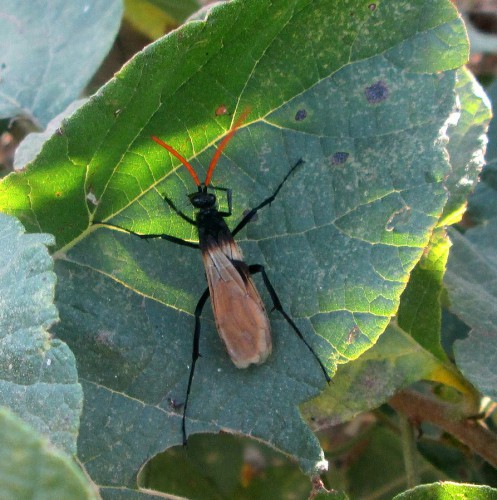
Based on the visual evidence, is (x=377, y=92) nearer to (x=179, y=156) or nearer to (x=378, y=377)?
(x=179, y=156)

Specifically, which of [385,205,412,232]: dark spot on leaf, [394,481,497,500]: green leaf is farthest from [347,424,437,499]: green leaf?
[385,205,412,232]: dark spot on leaf

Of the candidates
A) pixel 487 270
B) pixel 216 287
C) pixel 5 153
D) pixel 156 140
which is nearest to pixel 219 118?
pixel 156 140

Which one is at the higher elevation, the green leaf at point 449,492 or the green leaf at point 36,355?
the green leaf at point 36,355

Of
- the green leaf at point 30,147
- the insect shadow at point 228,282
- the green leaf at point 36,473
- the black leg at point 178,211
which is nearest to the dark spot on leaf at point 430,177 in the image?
the insect shadow at point 228,282

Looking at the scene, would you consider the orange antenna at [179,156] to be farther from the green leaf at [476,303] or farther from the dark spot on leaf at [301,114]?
the green leaf at [476,303]

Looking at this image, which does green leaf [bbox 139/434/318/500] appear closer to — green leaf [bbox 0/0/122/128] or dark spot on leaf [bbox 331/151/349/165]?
dark spot on leaf [bbox 331/151/349/165]
